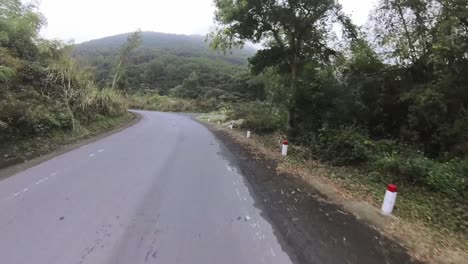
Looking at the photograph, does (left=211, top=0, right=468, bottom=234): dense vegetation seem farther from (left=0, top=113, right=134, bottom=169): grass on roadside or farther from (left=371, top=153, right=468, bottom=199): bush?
(left=0, top=113, right=134, bottom=169): grass on roadside

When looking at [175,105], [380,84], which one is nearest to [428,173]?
[380,84]

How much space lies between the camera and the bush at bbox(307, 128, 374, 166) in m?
10.0

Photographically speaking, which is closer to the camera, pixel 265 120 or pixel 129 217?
pixel 129 217

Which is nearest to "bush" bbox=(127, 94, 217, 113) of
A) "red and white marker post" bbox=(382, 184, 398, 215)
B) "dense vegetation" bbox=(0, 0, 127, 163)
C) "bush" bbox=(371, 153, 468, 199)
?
"dense vegetation" bbox=(0, 0, 127, 163)

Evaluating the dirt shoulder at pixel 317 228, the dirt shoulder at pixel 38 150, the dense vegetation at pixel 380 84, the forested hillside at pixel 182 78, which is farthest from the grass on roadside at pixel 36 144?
the forested hillside at pixel 182 78

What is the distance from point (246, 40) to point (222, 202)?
13860mm

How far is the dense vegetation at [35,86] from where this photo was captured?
33.5 feet

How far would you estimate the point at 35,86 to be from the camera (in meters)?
14.1

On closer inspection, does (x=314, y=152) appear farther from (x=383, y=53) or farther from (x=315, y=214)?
(x=315, y=214)

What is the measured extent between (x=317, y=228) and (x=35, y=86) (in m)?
14.3

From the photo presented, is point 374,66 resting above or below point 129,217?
above

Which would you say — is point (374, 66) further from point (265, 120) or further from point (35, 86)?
point (35, 86)

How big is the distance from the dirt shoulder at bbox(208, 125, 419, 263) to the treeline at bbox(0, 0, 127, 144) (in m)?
7.90

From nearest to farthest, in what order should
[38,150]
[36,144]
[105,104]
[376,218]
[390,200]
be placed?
[376,218]
[390,200]
[38,150]
[36,144]
[105,104]
